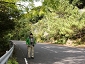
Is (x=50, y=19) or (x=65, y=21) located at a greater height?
(x=50, y=19)

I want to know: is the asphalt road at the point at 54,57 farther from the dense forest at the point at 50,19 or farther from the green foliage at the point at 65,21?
the green foliage at the point at 65,21

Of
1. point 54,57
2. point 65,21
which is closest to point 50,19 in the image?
point 65,21

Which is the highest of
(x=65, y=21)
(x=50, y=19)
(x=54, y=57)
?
(x=50, y=19)

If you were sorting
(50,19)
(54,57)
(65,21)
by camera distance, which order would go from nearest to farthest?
(54,57) → (65,21) → (50,19)

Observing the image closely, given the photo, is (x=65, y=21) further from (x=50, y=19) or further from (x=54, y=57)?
(x=54, y=57)

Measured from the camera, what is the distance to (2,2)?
61.1ft

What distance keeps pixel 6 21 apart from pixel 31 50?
18.6 ft

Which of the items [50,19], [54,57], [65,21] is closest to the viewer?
[54,57]

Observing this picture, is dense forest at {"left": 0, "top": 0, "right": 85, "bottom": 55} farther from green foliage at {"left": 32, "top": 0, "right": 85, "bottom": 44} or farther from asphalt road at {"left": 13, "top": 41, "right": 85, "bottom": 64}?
asphalt road at {"left": 13, "top": 41, "right": 85, "bottom": 64}

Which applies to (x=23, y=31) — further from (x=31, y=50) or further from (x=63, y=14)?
(x=31, y=50)

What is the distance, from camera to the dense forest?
723 inches

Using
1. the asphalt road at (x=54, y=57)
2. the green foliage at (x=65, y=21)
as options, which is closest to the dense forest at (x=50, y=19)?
the green foliage at (x=65, y=21)

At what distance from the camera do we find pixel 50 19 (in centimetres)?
4644

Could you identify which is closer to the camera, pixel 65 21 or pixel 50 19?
pixel 65 21
